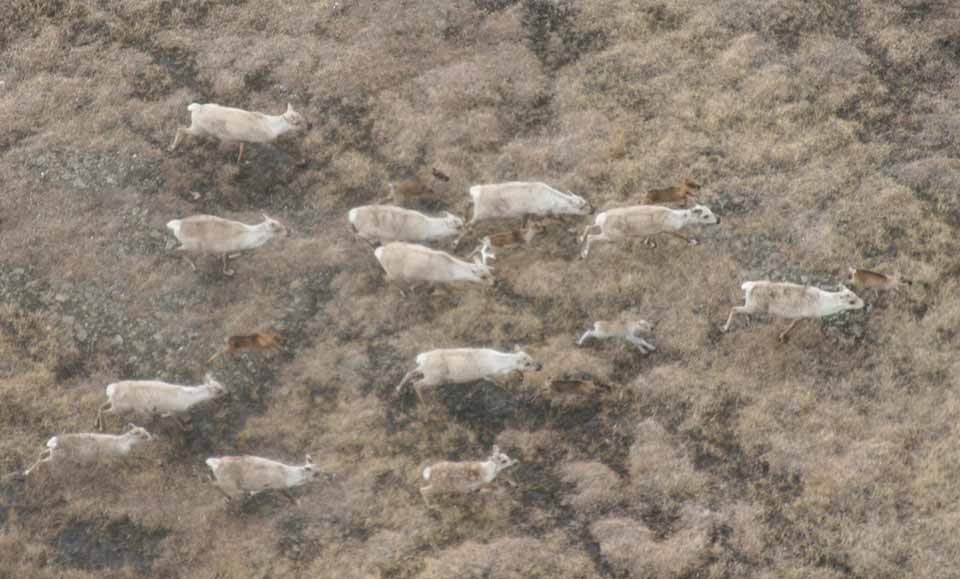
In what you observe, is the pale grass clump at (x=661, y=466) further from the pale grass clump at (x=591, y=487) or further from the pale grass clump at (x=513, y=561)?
the pale grass clump at (x=513, y=561)

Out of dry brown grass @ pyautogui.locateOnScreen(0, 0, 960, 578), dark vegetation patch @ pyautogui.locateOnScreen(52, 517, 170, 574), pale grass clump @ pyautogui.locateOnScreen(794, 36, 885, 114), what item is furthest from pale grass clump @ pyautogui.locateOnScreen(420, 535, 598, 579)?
pale grass clump @ pyautogui.locateOnScreen(794, 36, 885, 114)

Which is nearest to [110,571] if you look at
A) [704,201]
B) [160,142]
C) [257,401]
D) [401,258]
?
[257,401]

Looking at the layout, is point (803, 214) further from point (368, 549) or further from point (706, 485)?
point (368, 549)

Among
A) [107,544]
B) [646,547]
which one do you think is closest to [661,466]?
[646,547]

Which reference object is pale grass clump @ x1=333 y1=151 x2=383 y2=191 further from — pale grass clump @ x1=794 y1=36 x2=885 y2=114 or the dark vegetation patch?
pale grass clump @ x1=794 y1=36 x2=885 y2=114

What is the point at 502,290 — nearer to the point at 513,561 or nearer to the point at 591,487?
the point at 591,487

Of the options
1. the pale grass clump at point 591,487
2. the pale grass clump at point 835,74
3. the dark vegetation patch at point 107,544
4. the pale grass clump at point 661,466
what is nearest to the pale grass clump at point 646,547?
the pale grass clump at point 591,487
